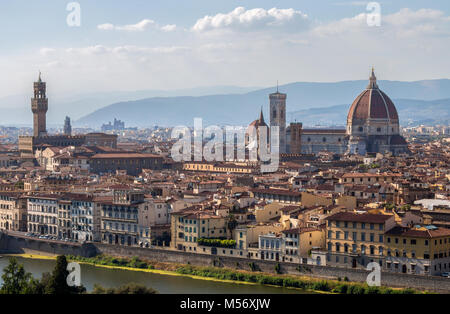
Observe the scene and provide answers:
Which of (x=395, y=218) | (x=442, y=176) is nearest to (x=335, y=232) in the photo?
(x=395, y=218)

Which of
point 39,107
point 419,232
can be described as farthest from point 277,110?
point 419,232

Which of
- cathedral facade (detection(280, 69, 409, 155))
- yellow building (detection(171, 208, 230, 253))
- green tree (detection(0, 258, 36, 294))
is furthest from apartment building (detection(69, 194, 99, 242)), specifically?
cathedral facade (detection(280, 69, 409, 155))

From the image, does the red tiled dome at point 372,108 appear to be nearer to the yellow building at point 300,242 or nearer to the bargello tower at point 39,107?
the bargello tower at point 39,107

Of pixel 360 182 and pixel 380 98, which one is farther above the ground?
pixel 380 98
